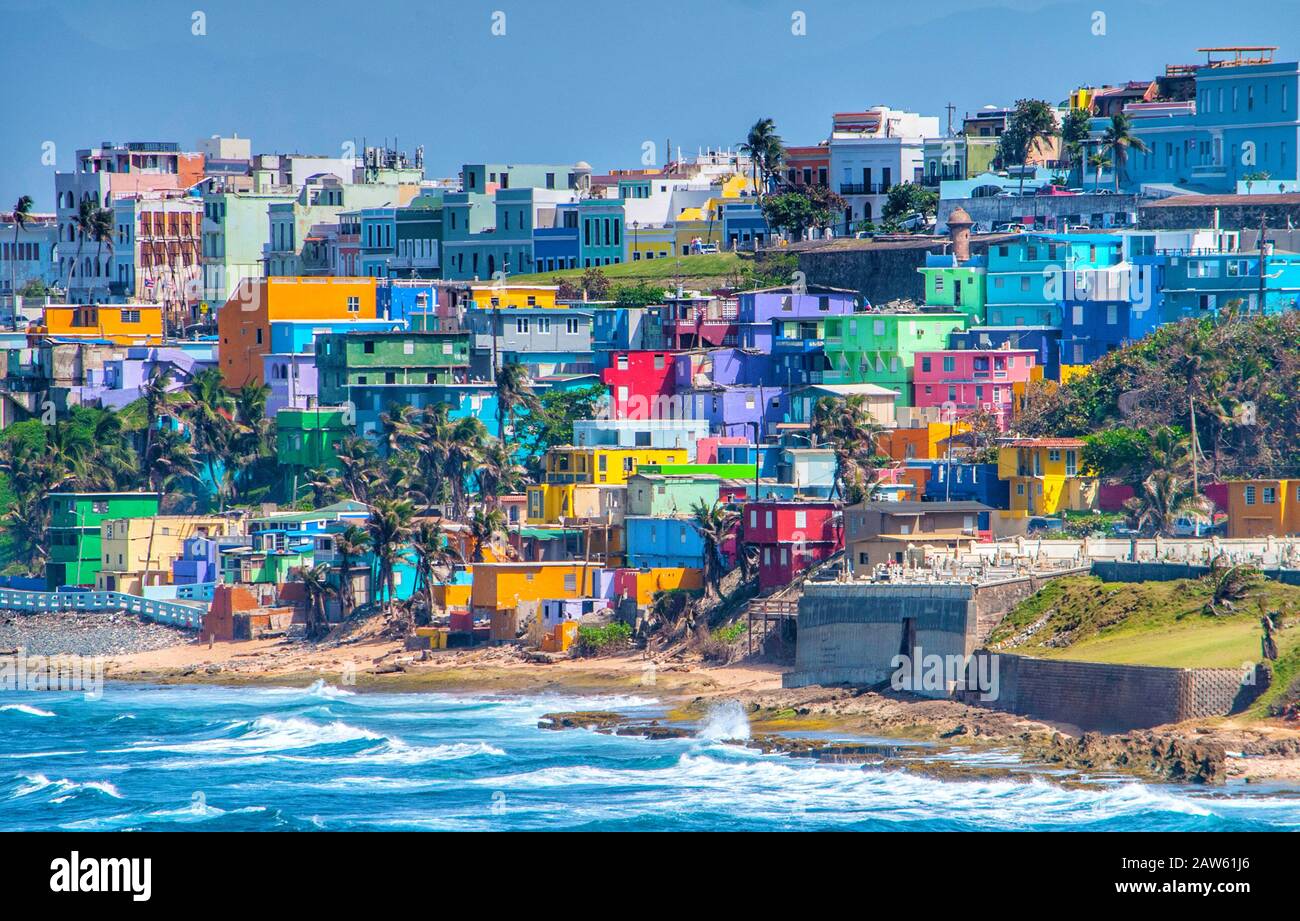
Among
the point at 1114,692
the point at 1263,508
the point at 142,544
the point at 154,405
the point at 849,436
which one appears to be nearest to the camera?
the point at 1114,692

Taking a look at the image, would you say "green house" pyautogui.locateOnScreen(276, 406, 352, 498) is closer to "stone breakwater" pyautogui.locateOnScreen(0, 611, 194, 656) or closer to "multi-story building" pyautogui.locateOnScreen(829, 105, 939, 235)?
"stone breakwater" pyautogui.locateOnScreen(0, 611, 194, 656)

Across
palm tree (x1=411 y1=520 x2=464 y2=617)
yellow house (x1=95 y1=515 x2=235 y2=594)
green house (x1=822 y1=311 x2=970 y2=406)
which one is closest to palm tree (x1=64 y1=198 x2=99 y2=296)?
yellow house (x1=95 y1=515 x2=235 y2=594)

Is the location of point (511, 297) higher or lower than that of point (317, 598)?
higher

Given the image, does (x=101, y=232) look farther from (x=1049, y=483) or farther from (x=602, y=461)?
(x=1049, y=483)

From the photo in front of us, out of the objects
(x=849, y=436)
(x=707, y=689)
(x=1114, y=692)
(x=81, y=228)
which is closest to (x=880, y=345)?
(x=849, y=436)

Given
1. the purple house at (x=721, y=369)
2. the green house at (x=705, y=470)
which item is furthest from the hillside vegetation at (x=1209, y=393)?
the purple house at (x=721, y=369)

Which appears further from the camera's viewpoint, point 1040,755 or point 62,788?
point 62,788
